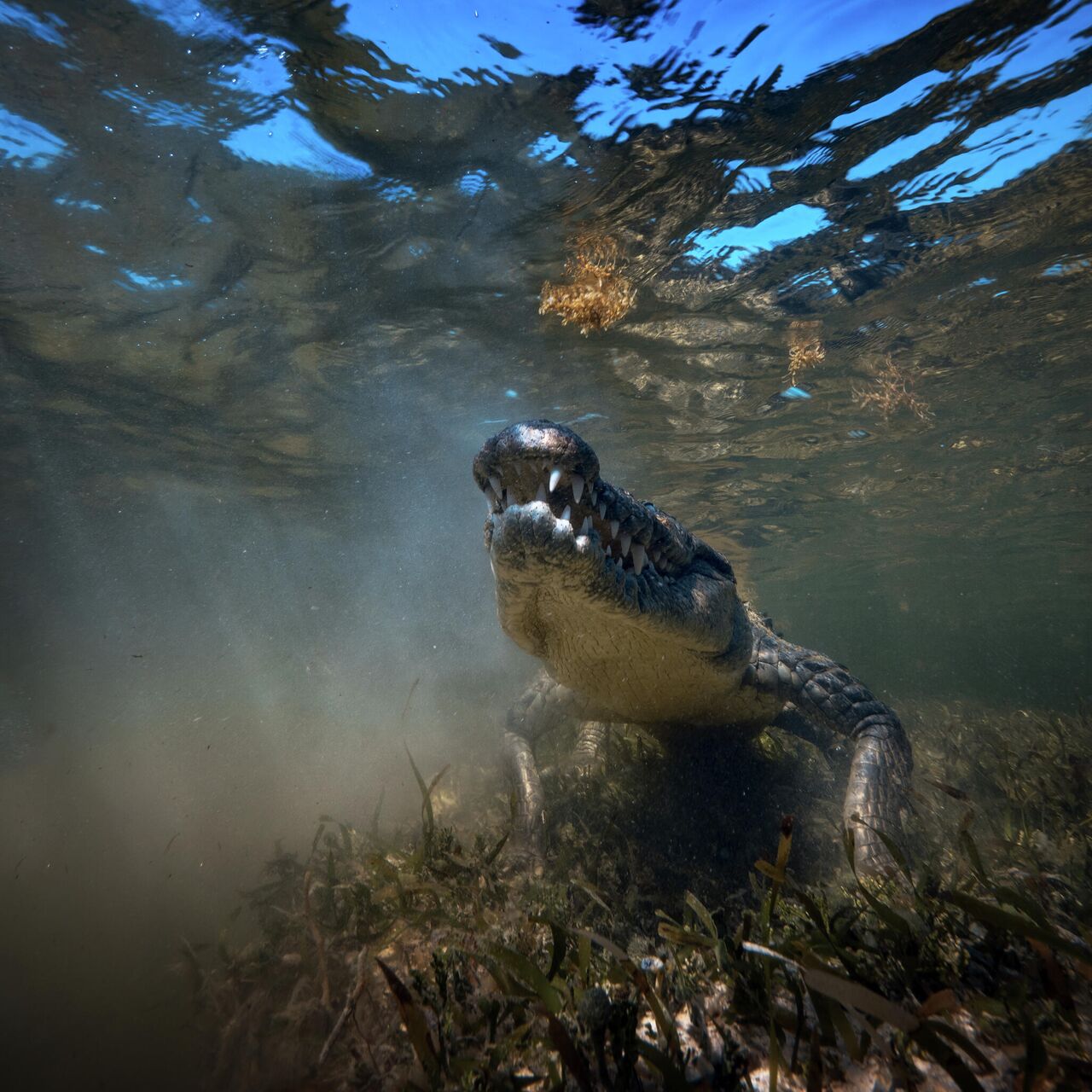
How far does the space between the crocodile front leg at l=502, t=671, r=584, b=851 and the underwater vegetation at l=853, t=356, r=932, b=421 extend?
9.69m

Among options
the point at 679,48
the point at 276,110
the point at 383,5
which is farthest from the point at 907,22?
the point at 276,110

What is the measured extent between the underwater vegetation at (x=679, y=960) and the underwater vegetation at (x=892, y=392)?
8718 millimetres

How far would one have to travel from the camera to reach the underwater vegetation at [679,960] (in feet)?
4.58

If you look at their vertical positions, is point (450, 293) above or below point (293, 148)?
below

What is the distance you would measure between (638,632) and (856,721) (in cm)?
225

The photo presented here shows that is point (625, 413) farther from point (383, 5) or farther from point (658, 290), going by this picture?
point (383, 5)

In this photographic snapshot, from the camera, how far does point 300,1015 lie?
260cm

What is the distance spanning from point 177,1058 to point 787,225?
10.1m

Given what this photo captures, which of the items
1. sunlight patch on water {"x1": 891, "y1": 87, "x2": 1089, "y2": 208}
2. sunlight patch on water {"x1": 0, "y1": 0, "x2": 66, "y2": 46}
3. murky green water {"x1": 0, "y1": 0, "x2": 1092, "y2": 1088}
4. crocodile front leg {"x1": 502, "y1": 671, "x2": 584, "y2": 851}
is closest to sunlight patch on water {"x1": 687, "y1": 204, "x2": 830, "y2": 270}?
murky green water {"x1": 0, "y1": 0, "x2": 1092, "y2": 1088}

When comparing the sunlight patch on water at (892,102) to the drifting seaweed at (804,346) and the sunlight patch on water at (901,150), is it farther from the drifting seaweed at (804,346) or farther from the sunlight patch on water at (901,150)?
the drifting seaweed at (804,346)

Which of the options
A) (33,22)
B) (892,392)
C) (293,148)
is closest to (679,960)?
(293,148)

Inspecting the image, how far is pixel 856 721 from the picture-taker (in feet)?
13.3

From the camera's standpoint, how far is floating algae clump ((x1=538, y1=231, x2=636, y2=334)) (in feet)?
25.5

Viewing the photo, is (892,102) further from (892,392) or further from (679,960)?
(679,960)
